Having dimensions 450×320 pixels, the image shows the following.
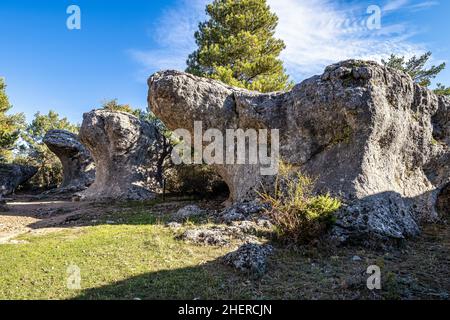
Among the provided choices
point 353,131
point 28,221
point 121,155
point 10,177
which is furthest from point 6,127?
point 353,131

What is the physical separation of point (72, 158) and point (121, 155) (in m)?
12.2

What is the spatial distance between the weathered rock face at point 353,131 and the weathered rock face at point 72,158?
18499 mm

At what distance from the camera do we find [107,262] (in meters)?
7.29

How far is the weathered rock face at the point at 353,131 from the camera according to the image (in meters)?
10.4

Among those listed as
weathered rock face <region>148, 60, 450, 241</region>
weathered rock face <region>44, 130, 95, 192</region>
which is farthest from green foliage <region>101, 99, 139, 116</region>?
weathered rock face <region>148, 60, 450, 241</region>

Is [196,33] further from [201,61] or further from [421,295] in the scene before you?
[421,295]

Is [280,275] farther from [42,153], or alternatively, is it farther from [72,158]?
[42,153]

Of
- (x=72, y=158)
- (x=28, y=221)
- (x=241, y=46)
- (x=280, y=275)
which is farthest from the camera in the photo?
(x=72, y=158)

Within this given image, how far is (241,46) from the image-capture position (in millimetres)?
24469

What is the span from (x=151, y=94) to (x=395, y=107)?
1053cm

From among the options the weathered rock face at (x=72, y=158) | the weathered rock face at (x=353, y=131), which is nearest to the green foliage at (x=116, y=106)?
the weathered rock face at (x=72, y=158)

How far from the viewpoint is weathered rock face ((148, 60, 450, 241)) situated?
34.1 ft

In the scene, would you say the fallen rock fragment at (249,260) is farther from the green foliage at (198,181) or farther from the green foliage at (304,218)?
the green foliage at (198,181)
